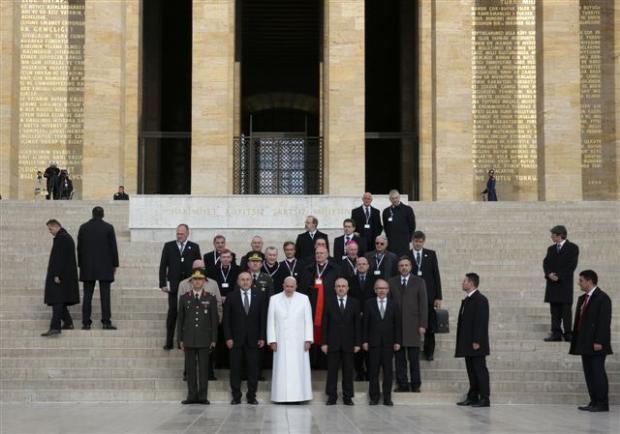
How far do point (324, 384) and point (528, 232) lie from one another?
7.88 meters

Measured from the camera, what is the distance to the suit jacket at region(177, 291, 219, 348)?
11.4 metres

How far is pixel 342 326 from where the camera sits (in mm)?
11562

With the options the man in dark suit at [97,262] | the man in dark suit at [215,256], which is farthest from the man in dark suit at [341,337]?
the man in dark suit at [97,262]

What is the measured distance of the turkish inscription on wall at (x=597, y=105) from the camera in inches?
1102

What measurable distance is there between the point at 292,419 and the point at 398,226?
5.13m

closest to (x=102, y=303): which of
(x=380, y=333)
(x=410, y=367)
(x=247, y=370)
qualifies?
(x=247, y=370)

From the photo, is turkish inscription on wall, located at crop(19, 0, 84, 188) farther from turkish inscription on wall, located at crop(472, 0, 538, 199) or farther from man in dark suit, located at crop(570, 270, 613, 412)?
man in dark suit, located at crop(570, 270, 613, 412)

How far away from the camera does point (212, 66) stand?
2364 centimetres

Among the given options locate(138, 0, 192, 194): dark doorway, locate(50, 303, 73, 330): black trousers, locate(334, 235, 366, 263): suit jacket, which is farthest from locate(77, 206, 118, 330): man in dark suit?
locate(138, 0, 192, 194): dark doorway

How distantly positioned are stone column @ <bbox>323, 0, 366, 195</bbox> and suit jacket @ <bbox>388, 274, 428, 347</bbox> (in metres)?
11.6

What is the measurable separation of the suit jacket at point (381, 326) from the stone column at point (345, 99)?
1198cm

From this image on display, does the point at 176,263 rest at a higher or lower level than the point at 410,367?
higher

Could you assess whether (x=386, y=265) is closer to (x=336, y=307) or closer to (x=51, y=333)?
(x=336, y=307)

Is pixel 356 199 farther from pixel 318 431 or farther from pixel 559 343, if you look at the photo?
pixel 318 431
